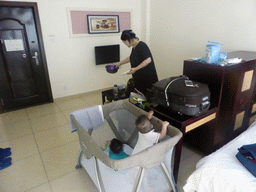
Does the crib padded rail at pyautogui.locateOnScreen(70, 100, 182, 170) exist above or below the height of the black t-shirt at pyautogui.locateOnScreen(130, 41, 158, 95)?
below

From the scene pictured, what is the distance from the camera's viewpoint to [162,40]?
3.75 metres

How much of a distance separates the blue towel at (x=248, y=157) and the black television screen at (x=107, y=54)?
317 cm

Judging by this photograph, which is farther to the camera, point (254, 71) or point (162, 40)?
point (162, 40)

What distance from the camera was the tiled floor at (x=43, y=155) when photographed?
70.0 inches

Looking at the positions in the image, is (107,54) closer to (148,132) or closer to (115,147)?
(115,147)

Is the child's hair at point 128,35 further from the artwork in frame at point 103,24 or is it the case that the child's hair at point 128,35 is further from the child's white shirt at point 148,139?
the artwork in frame at point 103,24

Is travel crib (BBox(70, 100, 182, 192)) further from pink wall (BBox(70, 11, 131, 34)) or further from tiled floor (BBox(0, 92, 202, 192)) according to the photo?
pink wall (BBox(70, 11, 131, 34))

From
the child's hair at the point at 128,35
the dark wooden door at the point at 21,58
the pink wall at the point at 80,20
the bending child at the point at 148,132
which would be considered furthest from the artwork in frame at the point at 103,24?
the bending child at the point at 148,132

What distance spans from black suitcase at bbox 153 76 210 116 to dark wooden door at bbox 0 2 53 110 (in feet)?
8.80

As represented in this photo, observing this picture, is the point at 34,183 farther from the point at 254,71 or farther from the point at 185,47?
the point at 185,47

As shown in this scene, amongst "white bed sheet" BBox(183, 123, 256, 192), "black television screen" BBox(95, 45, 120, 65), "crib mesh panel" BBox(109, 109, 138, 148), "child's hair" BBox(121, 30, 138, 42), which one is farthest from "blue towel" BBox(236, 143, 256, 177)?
"black television screen" BBox(95, 45, 120, 65)

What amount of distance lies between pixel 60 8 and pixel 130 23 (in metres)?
1.48

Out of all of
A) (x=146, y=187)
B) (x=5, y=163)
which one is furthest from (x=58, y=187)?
(x=146, y=187)

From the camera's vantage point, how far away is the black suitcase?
4.71ft
